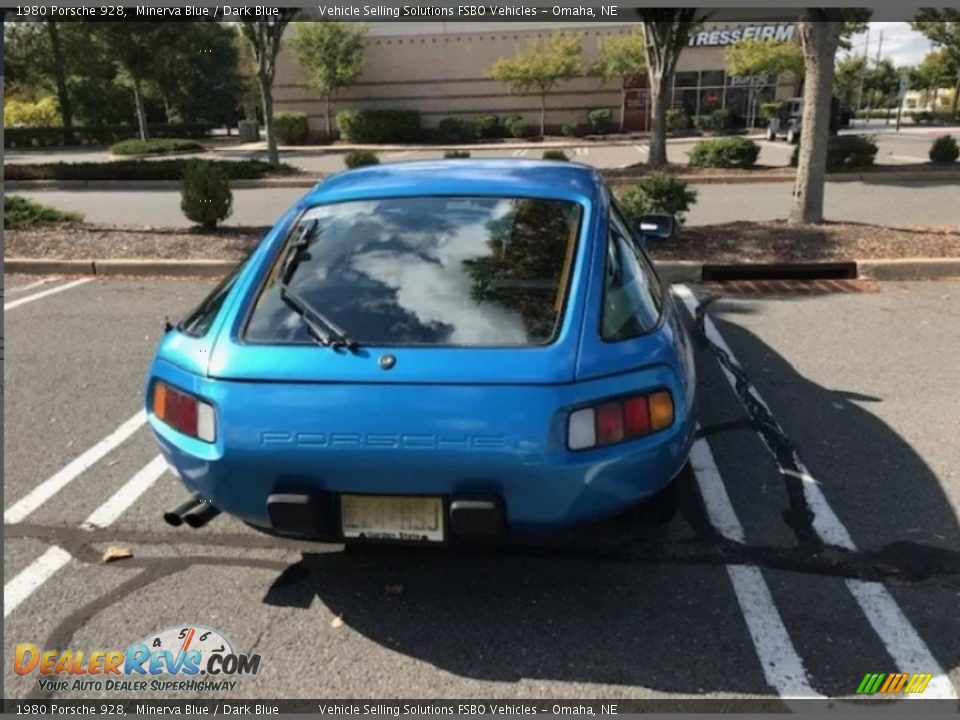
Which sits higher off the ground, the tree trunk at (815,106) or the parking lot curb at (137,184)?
the tree trunk at (815,106)

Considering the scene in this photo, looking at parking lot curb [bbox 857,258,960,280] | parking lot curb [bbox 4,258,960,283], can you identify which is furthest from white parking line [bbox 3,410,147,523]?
parking lot curb [bbox 857,258,960,280]

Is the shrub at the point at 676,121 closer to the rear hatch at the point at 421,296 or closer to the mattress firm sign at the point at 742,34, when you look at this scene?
the mattress firm sign at the point at 742,34

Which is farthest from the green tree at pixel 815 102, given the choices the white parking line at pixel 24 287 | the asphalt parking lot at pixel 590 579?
A: the white parking line at pixel 24 287

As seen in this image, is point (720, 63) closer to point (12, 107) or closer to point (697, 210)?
point (697, 210)

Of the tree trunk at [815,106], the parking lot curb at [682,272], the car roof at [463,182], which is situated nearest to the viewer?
the car roof at [463,182]

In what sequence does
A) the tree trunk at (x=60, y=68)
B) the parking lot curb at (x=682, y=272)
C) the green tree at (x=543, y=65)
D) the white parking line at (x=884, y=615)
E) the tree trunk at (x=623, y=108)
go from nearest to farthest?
1. the white parking line at (x=884, y=615)
2. the parking lot curb at (x=682, y=272)
3. the tree trunk at (x=60, y=68)
4. the green tree at (x=543, y=65)
5. the tree trunk at (x=623, y=108)

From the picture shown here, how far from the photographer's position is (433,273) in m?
2.90

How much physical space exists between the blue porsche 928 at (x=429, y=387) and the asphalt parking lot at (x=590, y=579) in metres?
0.41

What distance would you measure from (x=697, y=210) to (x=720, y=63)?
1093 inches

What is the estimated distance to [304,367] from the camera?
2504 millimetres

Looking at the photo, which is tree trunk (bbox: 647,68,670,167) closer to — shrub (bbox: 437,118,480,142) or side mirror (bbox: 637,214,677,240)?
side mirror (bbox: 637,214,677,240)

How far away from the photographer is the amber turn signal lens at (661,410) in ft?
8.37

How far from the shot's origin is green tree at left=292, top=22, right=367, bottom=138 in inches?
1293

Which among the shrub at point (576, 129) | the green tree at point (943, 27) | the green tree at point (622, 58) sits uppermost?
the green tree at point (943, 27)
